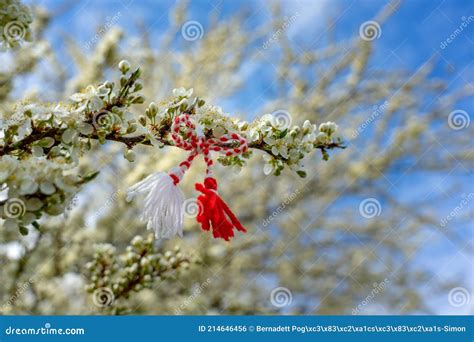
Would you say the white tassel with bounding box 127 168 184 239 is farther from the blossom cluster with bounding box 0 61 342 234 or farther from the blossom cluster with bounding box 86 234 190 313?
the blossom cluster with bounding box 86 234 190 313

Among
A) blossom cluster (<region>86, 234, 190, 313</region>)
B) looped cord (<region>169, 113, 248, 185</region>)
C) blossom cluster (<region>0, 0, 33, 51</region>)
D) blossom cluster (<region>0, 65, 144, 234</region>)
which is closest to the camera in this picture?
blossom cluster (<region>0, 65, 144, 234</region>)

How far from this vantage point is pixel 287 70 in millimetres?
4266

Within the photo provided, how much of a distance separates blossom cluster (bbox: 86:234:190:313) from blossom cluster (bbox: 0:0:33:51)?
100 cm

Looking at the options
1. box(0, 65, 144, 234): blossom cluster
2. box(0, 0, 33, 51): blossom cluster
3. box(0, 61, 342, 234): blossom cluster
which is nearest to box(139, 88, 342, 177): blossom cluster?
box(0, 61, 342, 234): blossom cluster

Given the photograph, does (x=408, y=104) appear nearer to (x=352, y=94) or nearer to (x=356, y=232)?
(x=352, y=94)

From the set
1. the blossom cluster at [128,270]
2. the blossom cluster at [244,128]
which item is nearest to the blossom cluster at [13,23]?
the blossom cluster at [244,128]

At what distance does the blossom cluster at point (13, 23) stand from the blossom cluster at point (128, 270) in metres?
1.00

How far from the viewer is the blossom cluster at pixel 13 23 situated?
215cm

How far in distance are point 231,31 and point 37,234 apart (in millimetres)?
2244

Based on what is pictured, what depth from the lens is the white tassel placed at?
1741mm

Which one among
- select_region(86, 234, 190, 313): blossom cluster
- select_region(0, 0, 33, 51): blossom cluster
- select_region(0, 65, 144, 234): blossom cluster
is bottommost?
select_region(0, 65, 144, 234): blossom cluster

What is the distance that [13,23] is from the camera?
2.18 meters

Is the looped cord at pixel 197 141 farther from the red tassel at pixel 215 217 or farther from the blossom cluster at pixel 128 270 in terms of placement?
the blossom cluster at pixel 128 270

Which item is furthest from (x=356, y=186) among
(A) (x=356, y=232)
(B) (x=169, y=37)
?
(B) (x=169, y=37)
